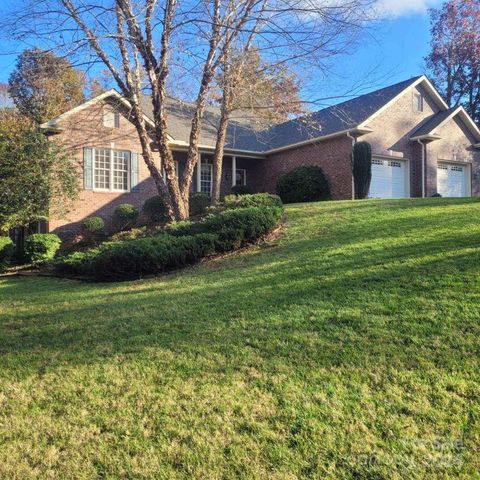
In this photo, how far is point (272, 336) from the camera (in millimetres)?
4625

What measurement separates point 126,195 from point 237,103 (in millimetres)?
6477

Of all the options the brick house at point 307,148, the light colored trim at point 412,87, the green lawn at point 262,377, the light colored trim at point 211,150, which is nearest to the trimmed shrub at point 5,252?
the brick house at point 307,148

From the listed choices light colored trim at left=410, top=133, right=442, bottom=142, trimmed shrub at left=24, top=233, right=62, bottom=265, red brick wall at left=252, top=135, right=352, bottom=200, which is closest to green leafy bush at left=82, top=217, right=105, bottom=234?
trimmed shrub at left=24, top=233, right=62, bottom=265

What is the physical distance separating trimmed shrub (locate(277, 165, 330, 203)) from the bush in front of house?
7504 mm

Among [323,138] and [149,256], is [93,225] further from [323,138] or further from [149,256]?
[323,138]

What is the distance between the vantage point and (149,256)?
31.7ft

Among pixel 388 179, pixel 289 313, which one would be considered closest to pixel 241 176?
pixel 388 179

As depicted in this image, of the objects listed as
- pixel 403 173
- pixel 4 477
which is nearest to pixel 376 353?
pixel 4 477

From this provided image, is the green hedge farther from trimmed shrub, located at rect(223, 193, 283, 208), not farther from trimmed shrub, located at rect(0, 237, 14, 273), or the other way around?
trimmed shrub, located at rect(0, 237, 14, 273)

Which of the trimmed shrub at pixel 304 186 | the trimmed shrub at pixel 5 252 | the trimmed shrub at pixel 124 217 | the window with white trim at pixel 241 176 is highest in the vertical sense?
the window with white trim at pixel 241 176

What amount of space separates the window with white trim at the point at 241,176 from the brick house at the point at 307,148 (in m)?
0.05

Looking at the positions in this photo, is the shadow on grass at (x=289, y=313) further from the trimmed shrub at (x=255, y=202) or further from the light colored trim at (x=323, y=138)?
the light colored trim at (x=323, y=138)

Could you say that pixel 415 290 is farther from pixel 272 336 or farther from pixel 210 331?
pixel 210 331

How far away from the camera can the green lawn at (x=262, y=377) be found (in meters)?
2.71
